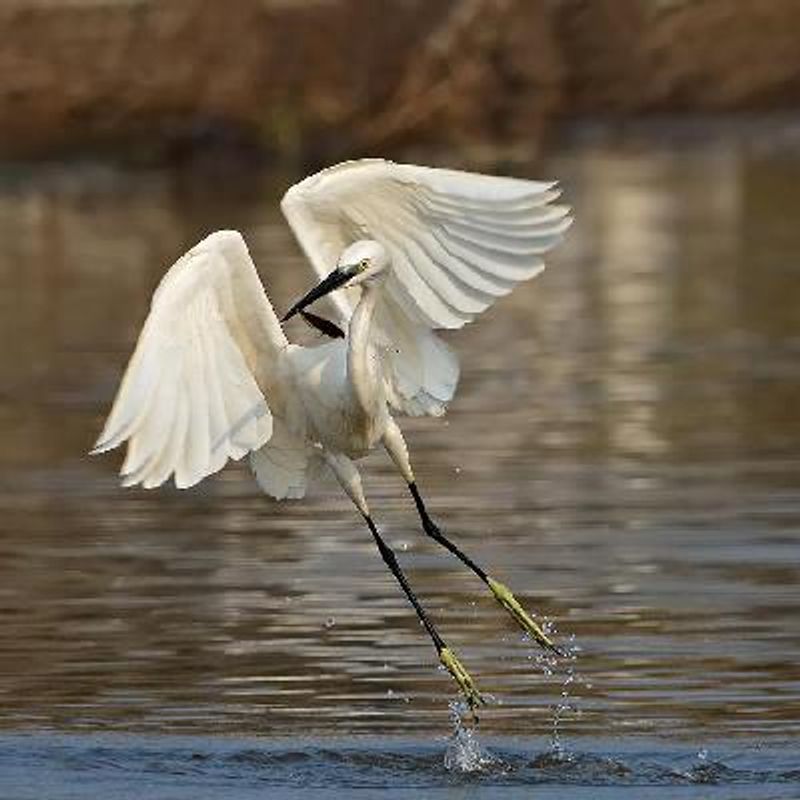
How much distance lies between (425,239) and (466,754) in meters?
1.92

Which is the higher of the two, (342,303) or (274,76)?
(274,76)

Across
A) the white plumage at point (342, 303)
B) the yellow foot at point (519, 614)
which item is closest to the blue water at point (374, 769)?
the yellow foot at point (519, 614)

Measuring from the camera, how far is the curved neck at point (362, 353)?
35.0 ft

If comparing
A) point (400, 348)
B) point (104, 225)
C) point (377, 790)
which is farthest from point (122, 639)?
point (104, 225)

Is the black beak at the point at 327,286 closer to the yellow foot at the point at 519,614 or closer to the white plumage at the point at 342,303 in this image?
the white plumage at the point at 342,303

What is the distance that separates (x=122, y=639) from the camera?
1160 cm

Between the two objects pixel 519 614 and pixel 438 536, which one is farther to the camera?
pixel 438 536

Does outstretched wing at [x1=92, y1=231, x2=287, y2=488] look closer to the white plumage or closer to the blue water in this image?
the white plumage

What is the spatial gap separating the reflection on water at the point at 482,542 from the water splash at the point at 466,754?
0.21m

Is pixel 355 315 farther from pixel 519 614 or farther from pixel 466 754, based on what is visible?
pixel 466 754

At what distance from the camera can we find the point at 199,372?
10367 millimetres

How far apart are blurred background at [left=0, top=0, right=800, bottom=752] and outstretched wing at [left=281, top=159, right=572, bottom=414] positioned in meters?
1.00

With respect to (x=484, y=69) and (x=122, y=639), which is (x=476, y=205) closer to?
(x=122, y=639)

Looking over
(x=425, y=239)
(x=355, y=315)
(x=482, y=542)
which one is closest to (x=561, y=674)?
(x=355, y=315)
